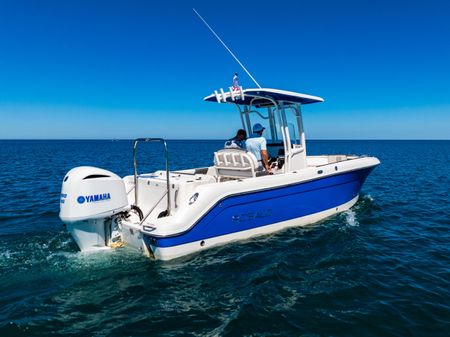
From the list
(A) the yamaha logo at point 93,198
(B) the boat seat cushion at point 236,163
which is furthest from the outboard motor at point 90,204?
(B) the boat seat cushion at point 236,163

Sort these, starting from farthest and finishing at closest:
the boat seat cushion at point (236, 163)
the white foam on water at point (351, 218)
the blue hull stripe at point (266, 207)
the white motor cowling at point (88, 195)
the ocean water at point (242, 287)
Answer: the white foam on water at point (351, 218) < the boat seat cushion at point (236, 163) < the blue hull stripe at point (266, 207) < the white motor cowling at point (88, 195) < the ocean water at point (242, 287)

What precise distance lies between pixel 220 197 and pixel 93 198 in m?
2.28

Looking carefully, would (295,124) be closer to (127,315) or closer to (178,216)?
(178,216)

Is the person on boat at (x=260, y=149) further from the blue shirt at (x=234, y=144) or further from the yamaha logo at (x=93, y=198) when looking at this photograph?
the yamaha logo at (x=93, y=198)

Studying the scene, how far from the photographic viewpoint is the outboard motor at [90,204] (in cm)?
588

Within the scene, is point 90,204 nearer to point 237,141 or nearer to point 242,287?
point 242,287

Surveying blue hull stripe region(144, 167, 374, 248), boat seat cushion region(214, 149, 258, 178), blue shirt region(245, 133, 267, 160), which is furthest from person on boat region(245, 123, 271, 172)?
blue hull stripe region(144, 167, 374, 248)

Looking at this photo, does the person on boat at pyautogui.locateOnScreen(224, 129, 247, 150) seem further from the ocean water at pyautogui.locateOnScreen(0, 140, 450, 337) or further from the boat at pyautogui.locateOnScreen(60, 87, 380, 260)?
the ocean water at pyautogui.locateOnScreen(0, 140, 450, 337)

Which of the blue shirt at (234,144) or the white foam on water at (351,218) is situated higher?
the blue shirt at (234,144)

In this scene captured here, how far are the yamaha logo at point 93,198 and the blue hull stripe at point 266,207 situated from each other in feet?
3.30

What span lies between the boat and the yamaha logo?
11mm

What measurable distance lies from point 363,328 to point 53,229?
Answer: 698cm

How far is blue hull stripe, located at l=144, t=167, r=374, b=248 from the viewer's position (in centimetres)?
648

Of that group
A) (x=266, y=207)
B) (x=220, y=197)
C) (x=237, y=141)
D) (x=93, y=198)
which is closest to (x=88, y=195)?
(x=93, y=198)
